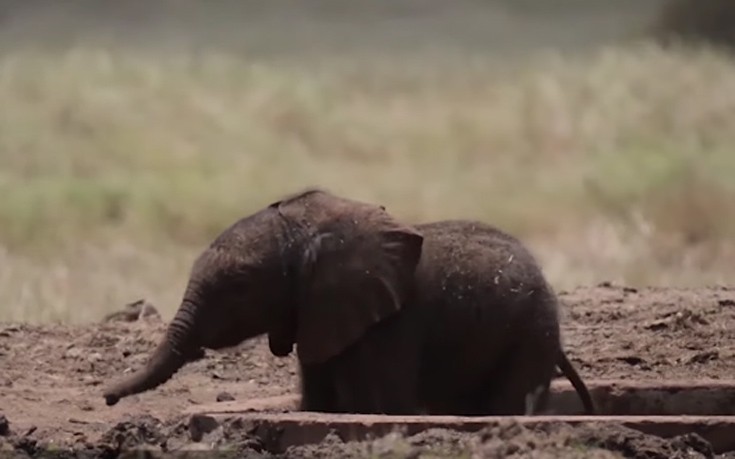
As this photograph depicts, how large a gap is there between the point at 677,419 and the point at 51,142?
34.3 ft

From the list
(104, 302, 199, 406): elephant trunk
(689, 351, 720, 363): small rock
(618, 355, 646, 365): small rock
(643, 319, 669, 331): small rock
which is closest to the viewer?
(104, 302, 199, 406): elephant trunk

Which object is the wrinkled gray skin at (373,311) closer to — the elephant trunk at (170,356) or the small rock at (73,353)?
the elephant trunk at (170,356)

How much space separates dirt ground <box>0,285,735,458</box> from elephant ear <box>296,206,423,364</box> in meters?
0.55

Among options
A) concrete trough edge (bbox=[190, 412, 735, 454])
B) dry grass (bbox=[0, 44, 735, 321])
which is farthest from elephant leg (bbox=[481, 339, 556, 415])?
dry grass (bbox=[0, 44, 735, 321])

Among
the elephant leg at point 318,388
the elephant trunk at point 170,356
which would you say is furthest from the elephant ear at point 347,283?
the elephant trunk at point 170,356

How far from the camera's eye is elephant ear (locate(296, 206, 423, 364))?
5.88 metres

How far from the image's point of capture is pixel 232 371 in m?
8.38

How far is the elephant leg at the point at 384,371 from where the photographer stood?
19.3 ft

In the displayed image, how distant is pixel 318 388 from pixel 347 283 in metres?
0.47

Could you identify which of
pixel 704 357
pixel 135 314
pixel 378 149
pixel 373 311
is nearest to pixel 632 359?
pixel 704 357

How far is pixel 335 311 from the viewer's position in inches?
231

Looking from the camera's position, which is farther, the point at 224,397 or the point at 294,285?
the point at 224,397

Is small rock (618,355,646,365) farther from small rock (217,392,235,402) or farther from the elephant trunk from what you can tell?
the elephant trunk

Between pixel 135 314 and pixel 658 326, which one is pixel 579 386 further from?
pixel 135 314
